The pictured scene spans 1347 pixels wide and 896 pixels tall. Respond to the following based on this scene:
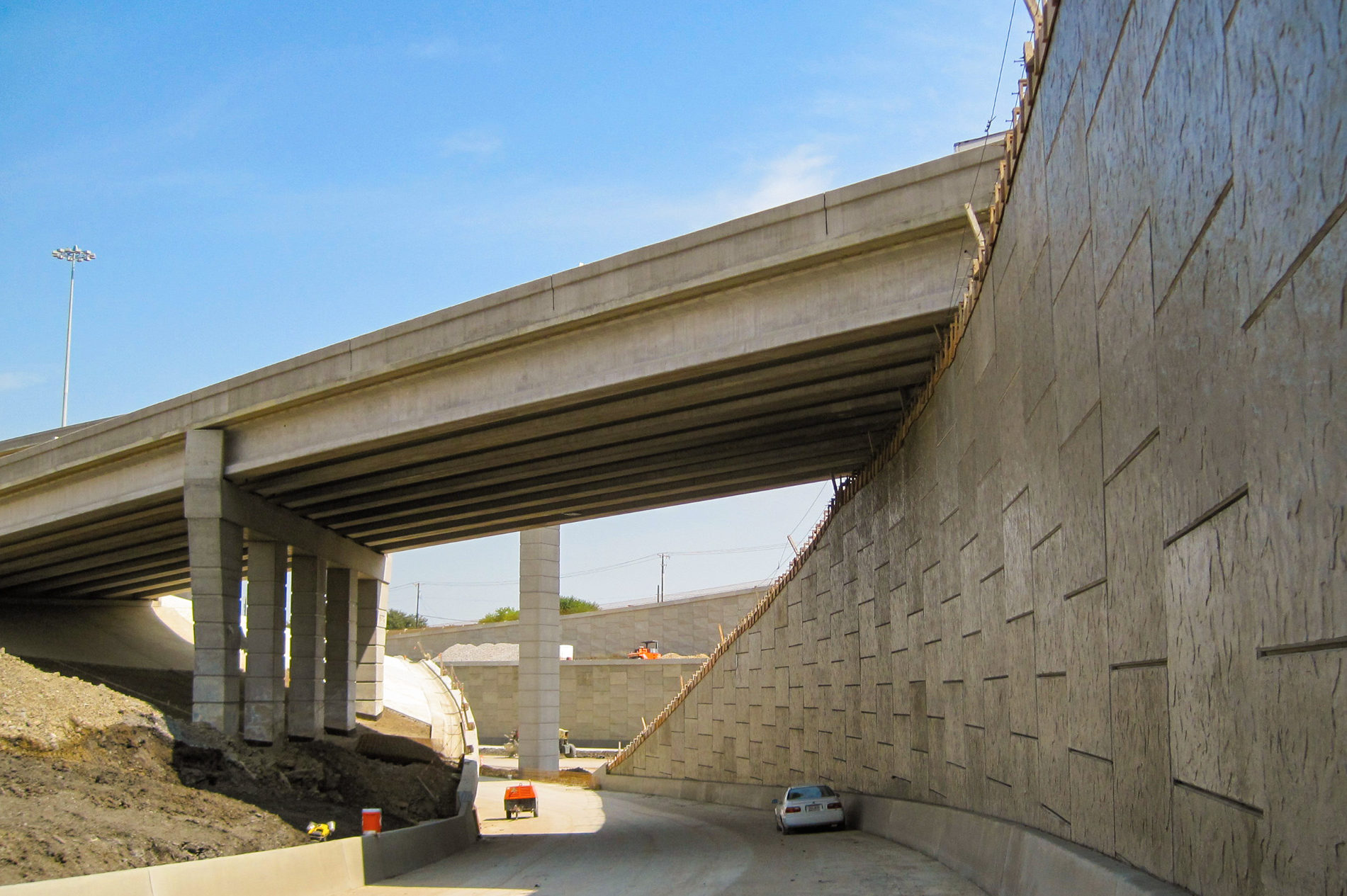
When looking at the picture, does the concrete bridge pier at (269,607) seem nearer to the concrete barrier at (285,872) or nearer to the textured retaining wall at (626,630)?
the concrete barrier at (285,872)

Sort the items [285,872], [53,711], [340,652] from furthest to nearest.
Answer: [340,652] < [53,711] < [285,872]

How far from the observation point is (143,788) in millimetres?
22094

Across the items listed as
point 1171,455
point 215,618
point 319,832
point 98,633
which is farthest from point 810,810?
point 98,633

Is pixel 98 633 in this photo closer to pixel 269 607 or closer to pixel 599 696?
pixel 269 607

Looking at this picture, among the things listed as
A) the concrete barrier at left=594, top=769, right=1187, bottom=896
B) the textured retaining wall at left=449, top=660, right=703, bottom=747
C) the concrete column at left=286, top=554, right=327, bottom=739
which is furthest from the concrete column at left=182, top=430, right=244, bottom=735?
the textured retaining wall at left=449, top=660, right=703, bottom=747

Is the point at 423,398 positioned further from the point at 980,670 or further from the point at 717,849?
the point at 980,670

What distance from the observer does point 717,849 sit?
24656mm

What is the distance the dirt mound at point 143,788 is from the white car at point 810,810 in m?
8.84

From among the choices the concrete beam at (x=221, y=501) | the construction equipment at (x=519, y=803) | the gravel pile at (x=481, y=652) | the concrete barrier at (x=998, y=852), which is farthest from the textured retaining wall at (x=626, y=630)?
the concrete barrier at (x=998, y=852)

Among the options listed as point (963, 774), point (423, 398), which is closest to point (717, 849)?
point (963, 774)

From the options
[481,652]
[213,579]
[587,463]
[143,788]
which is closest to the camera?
[143,788]

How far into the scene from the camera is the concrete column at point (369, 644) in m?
50.3

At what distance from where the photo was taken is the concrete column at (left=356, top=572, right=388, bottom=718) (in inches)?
1980

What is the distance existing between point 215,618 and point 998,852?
85.0ft
